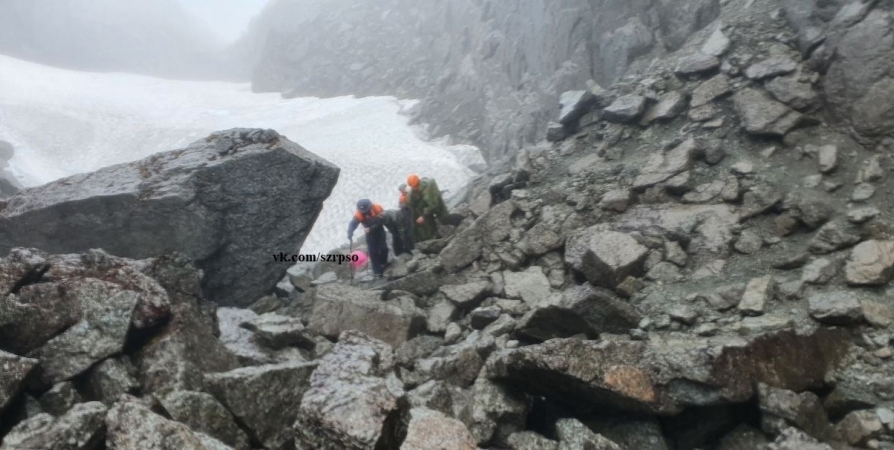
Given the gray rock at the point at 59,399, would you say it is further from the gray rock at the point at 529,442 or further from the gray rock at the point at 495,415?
the gray rock at the point at 529,442

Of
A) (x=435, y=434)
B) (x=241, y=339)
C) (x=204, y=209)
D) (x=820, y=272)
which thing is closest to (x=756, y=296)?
(x=820, y=272)

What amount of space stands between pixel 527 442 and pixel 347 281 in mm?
7430

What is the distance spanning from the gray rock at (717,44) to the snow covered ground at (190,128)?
12.5m

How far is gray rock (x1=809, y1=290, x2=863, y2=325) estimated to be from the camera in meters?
5.86

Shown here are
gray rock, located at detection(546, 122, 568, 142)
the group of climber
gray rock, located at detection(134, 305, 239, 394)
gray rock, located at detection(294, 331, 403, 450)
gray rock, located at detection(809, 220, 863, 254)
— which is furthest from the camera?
gray rock, located at detection(546, 122, 568, 142)

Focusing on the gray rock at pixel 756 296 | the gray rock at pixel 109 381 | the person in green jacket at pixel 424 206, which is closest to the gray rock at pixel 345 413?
the gray rock at pixel 109 381

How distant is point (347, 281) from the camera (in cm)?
1184

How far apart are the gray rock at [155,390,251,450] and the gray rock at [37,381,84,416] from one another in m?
1.01

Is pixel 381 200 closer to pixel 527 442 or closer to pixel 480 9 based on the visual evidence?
pixel 480 9

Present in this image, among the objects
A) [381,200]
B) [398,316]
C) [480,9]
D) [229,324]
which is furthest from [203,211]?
[480,9]

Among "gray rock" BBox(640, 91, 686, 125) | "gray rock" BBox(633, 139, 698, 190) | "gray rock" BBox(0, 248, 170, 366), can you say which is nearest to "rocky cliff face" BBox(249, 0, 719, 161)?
"gray rock" BBox(640, 91, 686, 125)

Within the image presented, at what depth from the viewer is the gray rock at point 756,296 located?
21.6 feet

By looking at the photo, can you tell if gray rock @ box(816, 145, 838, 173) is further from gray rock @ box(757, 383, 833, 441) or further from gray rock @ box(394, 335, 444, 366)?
gray rock @ box(394, 335, 444, 366)

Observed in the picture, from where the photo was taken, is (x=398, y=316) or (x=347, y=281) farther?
(x=347, y=281)
